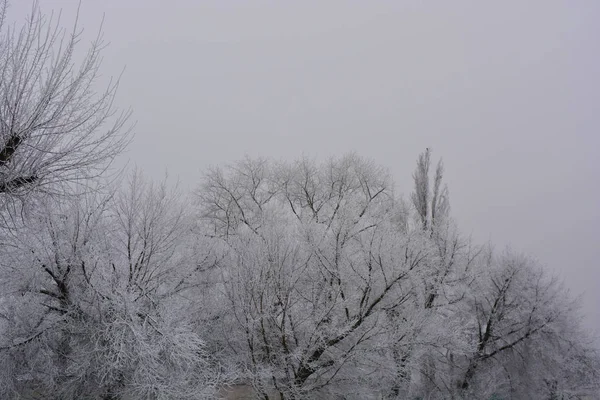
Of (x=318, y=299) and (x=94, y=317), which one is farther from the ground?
(x=318, y=299)

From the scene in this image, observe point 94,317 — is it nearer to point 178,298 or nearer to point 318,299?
point 178,298

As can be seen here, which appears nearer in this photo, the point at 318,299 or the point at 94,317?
the point at 94,317

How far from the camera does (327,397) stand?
1149 cm

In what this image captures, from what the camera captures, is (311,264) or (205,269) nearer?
(311,264)

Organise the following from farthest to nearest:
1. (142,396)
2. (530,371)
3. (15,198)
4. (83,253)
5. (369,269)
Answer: (530,371)
(369,269)
(83,253)
(142,396)
(15,198)

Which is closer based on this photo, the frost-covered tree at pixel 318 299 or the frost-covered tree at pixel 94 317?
the frost-covered tree at pixel 94 317

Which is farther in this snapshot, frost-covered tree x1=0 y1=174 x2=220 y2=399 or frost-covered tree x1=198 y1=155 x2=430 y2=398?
frost-covered tree x1=198 y1=155 x2=430 y2=398

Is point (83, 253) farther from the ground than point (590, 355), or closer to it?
closer to it

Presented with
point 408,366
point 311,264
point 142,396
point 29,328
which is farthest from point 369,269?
point 29,328

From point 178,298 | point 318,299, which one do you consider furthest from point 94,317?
point 318,299

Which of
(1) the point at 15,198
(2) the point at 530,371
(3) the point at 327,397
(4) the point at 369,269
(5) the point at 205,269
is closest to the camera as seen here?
(1) the point at 15,198

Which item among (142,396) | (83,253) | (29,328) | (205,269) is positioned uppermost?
(205,269)

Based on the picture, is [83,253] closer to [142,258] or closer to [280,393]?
[142,258]

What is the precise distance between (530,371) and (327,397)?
11.6 meters
